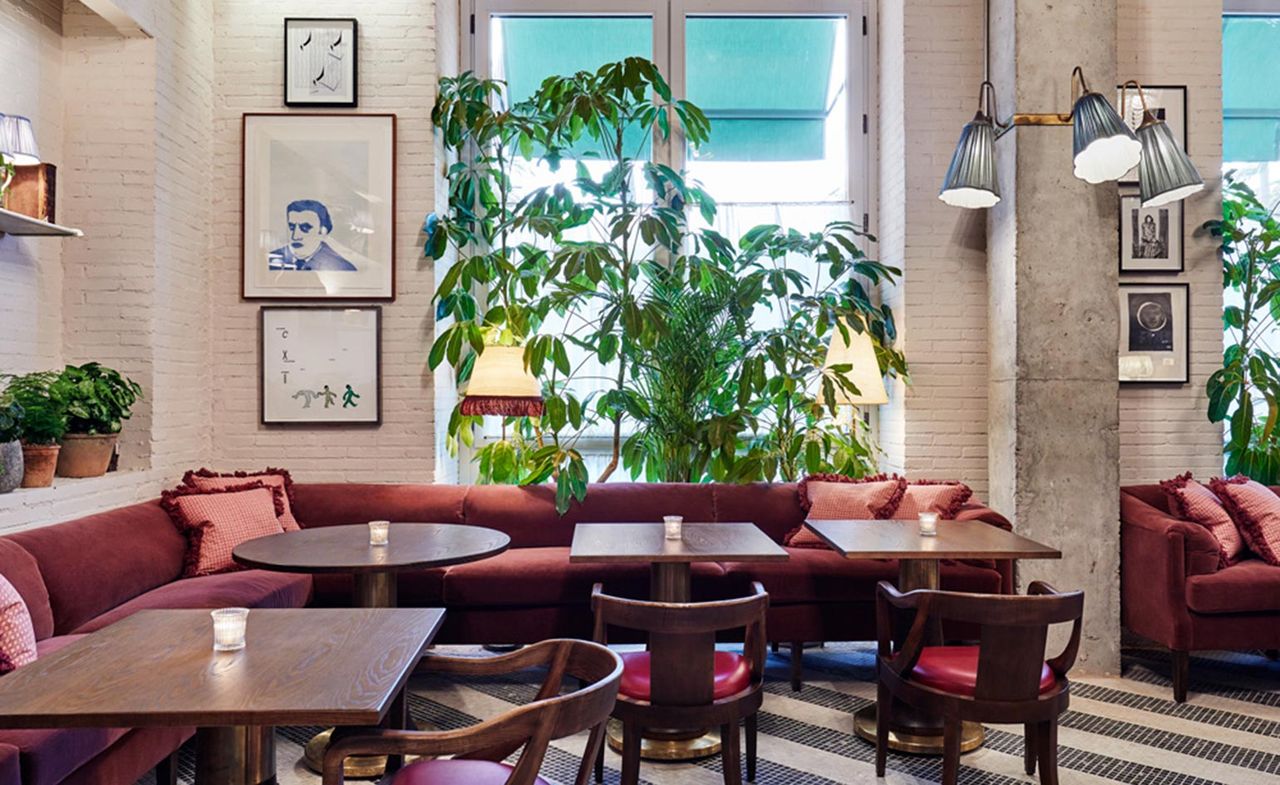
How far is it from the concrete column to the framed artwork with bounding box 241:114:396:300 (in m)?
3.24

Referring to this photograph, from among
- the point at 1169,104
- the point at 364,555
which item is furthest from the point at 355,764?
the point at 1169,104

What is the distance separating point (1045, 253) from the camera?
14.3ft

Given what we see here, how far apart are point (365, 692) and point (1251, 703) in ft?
12.4

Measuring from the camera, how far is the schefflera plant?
15.0ft

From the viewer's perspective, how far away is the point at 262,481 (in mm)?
4379

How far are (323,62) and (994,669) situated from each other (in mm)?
4415

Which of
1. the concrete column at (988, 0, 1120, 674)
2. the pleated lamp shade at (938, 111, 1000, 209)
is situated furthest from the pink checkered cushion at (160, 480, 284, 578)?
the concrete column at (988, 0, 1120, 674)

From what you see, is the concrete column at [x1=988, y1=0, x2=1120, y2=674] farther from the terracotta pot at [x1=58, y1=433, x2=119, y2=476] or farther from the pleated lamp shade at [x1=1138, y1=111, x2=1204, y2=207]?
Answer: the terracotta pot at [x1=58, y1=433, x2=119, y2=476]

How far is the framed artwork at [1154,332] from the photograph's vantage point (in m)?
4.83

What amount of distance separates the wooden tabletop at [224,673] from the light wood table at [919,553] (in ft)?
5.56

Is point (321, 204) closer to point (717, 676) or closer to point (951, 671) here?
point (717, 676)

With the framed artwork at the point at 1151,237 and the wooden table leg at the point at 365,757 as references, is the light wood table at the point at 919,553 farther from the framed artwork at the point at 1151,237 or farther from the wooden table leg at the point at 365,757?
the framed artwork at the point at 1151,237

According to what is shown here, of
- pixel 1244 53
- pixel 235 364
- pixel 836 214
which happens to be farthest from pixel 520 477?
pixel 1244 53

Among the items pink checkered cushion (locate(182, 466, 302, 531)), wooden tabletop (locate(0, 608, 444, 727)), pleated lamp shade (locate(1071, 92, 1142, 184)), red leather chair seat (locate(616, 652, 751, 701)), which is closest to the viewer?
wooden tabletop (locate(0, 608, 444, 727))
